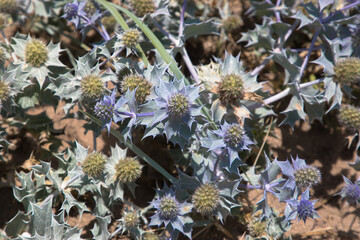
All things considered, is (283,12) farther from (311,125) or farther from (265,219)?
(265,219)

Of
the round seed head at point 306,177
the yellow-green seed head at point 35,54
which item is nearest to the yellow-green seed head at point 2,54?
the yellow-green seed head at point 35,54

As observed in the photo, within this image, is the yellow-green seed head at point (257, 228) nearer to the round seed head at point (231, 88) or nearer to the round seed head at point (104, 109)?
the round seed head at point (231, 88)

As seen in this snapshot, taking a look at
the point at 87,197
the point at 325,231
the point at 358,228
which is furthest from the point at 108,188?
the point at 358,228

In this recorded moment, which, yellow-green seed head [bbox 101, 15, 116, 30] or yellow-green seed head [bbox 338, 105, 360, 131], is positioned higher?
yellow-green seed head [bbox 101, 15, 116, 30]

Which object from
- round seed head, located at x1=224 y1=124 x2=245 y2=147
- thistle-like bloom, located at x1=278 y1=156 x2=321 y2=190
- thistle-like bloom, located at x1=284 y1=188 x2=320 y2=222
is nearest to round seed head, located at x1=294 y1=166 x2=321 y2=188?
thistle-like bloom, located at x1=278 y1=156 x2=321 y2=190

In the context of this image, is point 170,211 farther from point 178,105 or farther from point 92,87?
point 92,87

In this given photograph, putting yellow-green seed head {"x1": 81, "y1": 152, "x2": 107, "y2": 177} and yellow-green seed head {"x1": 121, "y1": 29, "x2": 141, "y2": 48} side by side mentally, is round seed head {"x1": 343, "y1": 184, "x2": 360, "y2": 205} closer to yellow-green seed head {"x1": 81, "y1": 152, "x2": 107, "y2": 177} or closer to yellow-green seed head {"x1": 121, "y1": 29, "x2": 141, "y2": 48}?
yellow-green seed head {"x1": 81, "y1": 152, "x2": 107, "y2": 177}

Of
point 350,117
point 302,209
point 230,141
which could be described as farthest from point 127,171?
point 350,117
